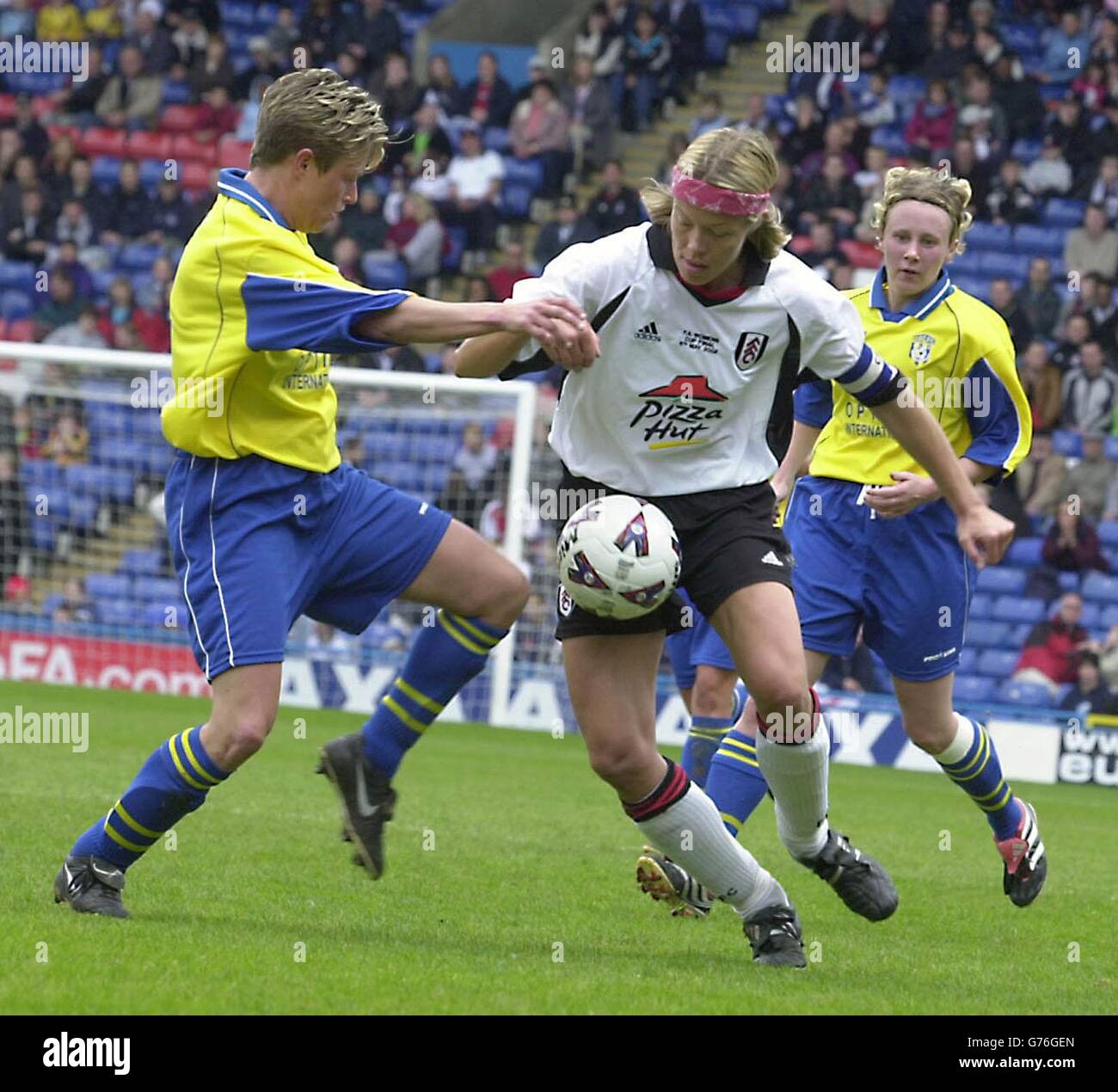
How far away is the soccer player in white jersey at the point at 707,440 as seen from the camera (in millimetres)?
5078

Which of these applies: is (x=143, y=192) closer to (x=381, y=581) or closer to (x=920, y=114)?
(x=920, y=114)

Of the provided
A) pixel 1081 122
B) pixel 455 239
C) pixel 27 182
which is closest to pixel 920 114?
pixel 1081 122

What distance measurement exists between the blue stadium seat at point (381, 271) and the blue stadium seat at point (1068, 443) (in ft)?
21.7

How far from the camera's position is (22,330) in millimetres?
18766

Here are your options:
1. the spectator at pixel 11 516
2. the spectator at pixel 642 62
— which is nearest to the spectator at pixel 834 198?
the spectator at pixel 642 62

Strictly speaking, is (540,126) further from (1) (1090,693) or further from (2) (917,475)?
(2) (917,475)

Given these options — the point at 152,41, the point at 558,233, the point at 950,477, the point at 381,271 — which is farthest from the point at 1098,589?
the point at 152,41

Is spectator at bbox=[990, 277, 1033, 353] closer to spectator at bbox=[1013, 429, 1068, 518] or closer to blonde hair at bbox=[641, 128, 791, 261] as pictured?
spectator at bbox=[1013, 429, 1068, 518]

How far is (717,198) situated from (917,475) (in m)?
1.99

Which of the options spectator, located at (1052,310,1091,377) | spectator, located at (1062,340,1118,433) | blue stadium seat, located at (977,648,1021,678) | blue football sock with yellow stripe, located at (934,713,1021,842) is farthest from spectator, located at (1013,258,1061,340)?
blue football sock with yellow stripe, located at (934,713,1021,842)

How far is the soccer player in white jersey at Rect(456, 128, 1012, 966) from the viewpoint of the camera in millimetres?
5078

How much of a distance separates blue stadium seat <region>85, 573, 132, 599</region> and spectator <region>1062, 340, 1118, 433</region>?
7739mm

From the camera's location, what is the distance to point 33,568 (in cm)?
1519

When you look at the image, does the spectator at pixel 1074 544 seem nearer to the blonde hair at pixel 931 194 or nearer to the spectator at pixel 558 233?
the spectator at pixel 558 233
